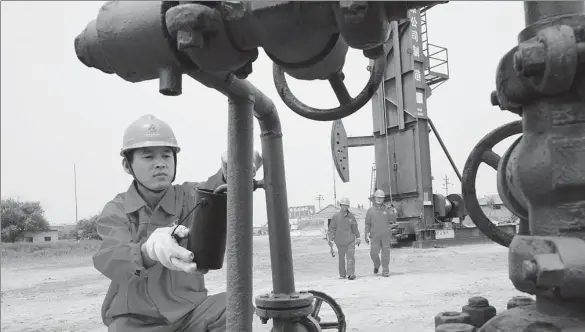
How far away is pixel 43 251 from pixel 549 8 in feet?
78.5

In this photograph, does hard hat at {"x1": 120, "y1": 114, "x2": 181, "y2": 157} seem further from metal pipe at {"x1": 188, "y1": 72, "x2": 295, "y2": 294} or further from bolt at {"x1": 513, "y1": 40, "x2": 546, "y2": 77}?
bolt at {"x1": 513, "y1": 40, "x2": 546, "y2": 77}

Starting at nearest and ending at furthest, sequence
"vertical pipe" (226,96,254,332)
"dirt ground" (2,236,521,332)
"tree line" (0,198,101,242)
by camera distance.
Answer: "vertical pipe" (226,96,254,332) → "dirt ground" (2,236,521,332) → "tree line" (0,198,101,242)

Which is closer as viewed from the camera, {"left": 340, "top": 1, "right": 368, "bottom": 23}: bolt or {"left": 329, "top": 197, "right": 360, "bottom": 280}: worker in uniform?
{"left": 340, "top": 1, "right": 368, "bottom": 23}: bolt

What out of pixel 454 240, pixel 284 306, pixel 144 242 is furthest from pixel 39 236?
pixel 284 306

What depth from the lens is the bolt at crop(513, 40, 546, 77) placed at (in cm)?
76

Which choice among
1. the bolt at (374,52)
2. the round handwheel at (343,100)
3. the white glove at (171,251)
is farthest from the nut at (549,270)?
the white glove at (171,251)

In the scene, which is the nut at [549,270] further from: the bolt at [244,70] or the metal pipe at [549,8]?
the bolt at [244,70]

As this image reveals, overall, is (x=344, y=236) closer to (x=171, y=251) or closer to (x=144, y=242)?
(x=144, y=242)

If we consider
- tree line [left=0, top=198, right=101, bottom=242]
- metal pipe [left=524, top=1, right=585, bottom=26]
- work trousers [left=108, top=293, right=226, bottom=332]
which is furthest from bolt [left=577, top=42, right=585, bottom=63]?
tree line [left=0, top=198, right=101, bottom=242]

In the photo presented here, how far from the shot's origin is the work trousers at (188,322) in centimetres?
187

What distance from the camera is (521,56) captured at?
2.53 feet

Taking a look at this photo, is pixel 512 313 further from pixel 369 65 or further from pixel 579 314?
pixel 369 65

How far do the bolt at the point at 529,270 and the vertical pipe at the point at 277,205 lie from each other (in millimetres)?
1023

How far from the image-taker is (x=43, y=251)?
21.6 m
